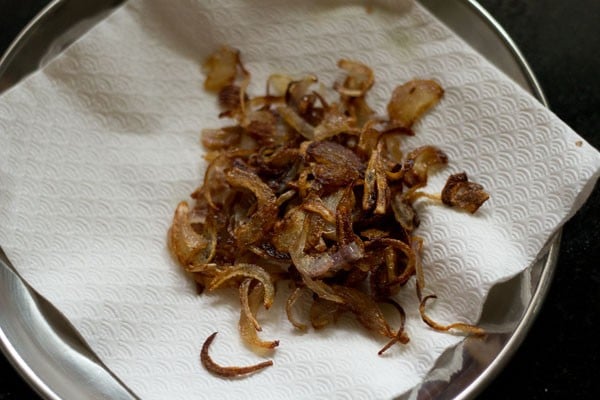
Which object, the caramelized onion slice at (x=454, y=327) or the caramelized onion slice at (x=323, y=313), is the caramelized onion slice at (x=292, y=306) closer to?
the caramelized onion slice at (x=323, y=313)

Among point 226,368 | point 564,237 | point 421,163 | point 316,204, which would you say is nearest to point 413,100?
point 421,163

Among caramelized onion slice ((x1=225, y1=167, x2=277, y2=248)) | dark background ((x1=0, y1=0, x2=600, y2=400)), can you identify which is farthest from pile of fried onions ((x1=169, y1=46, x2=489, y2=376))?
dark background ((x1=0, y1=0, x2=600, y2=400))

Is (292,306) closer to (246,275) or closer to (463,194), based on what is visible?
(246,275)

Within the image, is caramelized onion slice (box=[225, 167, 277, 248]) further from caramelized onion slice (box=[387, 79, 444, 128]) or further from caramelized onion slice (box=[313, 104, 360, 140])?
caramelized onion slice (box=[387, 79, 444, 128])

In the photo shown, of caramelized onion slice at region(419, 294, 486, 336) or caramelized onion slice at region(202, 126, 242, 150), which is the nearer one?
caramelized onion slice at region(419, 294, 486, 336)

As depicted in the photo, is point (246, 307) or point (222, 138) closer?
point (246, 307)

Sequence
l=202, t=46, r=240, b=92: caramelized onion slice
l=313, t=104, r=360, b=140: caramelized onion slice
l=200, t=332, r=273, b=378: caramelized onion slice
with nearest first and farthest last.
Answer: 1. l=200, t=332, r=273, b=378: caramelized onion slice
2. l=313, t=104, r=360, b=140: caramelized onion slice
3. l=202, t=46, r=240, b=92: caramelized onion slice

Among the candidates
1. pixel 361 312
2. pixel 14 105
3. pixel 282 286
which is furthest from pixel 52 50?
pixel 361 312
